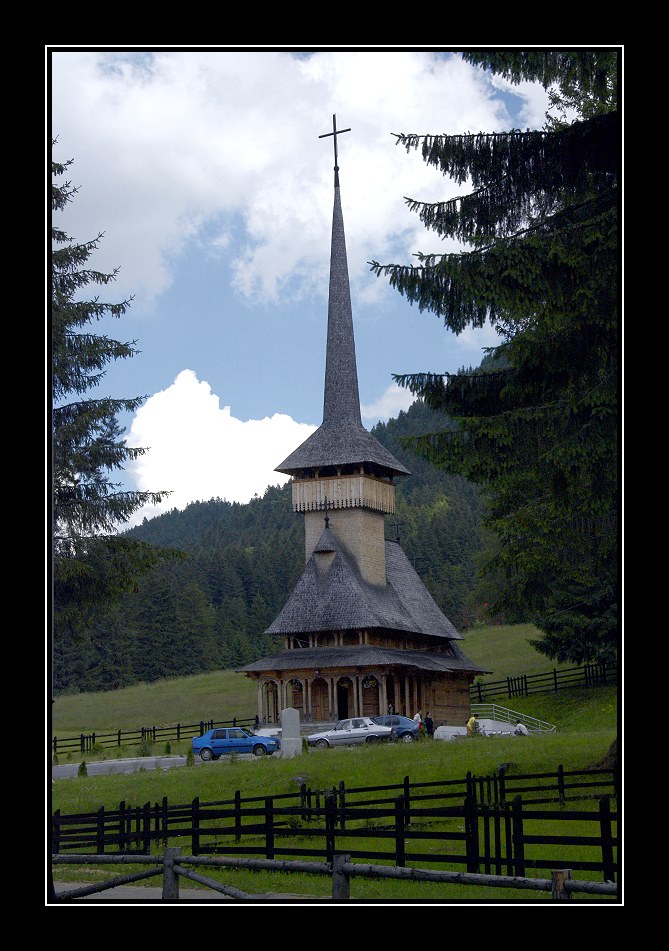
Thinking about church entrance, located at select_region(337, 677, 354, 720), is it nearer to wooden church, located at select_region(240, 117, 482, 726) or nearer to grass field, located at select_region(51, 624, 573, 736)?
wooden church, located at select_region(240, 117, 482, 726)

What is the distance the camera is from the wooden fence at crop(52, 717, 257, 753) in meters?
50.8

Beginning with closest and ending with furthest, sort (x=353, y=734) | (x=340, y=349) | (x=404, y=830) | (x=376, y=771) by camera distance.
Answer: (x=404, y=830) < (x=376, y=771) < (x=353, y=734) < (x=340, y=349)

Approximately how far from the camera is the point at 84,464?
2247cm

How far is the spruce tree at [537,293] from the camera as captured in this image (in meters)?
16.3

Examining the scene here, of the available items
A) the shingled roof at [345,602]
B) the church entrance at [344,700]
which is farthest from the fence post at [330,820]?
the church entrance at [344,700]

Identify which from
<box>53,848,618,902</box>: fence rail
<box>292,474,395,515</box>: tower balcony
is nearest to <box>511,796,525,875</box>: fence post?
<box>53,848,618,902</box>: fence rail

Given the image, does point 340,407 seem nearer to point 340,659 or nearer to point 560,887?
point 340,659

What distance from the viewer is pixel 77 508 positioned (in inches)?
883

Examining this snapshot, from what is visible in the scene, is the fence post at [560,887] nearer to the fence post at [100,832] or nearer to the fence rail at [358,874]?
the fence rail at [358,874]

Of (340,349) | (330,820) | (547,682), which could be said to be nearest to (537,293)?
(330,820)

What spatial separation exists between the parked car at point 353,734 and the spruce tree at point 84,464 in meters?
19.1

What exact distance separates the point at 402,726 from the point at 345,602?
1221cm

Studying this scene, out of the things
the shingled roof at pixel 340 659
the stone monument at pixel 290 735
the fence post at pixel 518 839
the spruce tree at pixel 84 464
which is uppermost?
the spruce tree at pixel 84 464
